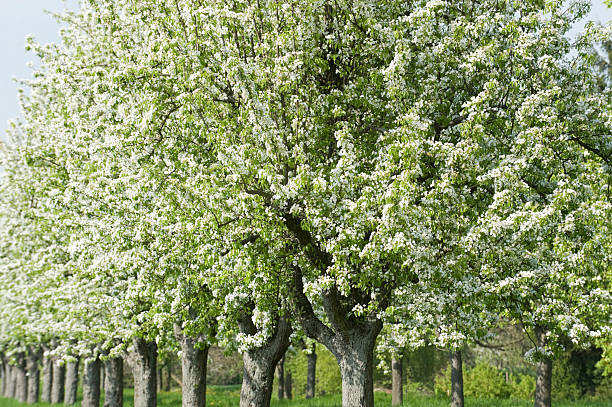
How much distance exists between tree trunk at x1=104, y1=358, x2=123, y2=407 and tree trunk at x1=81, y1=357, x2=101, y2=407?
9.32 feet

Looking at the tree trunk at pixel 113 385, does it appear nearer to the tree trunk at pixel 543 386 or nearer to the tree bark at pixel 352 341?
the tree bark at pixel 352 341

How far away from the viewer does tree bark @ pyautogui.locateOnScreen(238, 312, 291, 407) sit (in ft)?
48.5

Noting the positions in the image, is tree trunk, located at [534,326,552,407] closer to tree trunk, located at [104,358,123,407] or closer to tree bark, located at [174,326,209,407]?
tree bark, located at [174,326,209,407]

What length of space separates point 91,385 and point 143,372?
304 inches

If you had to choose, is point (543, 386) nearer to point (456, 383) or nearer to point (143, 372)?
point (456, 383)

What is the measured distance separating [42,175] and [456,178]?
13910 mm

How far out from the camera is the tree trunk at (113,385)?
21875 millimetres

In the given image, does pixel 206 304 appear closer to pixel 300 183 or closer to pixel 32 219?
pixel 300 183

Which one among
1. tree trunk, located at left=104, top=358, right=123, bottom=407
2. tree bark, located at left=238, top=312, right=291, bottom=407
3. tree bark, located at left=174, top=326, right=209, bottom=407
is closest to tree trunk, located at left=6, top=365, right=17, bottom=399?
tree trunk, located at left=104, top=358, right=123, bottom=407

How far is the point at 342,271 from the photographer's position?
34.0ft

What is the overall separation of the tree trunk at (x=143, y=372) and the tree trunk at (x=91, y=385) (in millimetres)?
6790

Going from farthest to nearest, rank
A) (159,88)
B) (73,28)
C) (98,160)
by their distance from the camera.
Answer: (73,28) → (98,160) → (159,88)

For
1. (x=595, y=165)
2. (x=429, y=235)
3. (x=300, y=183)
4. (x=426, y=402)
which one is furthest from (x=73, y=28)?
(x=426, y=402)

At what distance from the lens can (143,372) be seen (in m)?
A: 19.1
